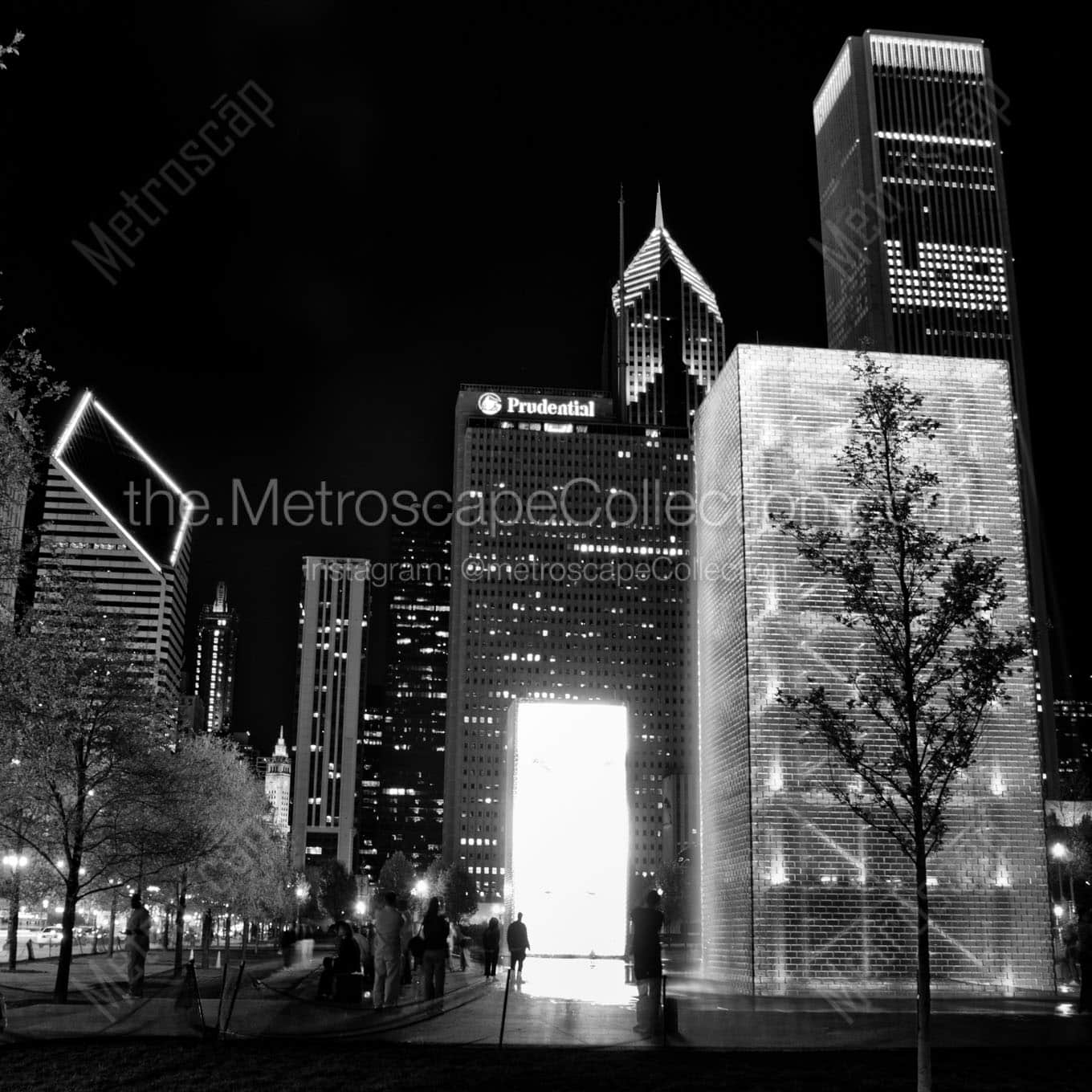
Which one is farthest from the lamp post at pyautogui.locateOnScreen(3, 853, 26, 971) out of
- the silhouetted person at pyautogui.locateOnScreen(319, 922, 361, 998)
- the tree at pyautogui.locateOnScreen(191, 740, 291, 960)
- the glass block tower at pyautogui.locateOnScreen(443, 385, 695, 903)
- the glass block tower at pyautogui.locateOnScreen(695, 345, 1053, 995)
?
the glass block tower at pyautogui.locateOnScreen(443, 385, 695, 903)

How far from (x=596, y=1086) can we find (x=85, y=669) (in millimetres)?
19539

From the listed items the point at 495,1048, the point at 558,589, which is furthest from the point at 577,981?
the point at 558,589

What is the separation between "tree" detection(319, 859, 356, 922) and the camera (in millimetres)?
164750

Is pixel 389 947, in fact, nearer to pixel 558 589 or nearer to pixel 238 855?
pixel 238 855

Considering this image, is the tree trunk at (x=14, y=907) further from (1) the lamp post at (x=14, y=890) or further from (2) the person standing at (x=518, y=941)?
(2) the person standing at (x=518, y=941)

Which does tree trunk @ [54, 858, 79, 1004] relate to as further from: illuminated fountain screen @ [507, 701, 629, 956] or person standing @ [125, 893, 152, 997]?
illuminated fountain screen @ [507, 701, 629, 956]

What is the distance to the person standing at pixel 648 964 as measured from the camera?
734 inches

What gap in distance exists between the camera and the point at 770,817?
114 feet

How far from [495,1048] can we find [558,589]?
518ft

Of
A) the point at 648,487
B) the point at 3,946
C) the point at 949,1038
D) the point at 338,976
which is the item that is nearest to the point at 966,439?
the point at 949,1038

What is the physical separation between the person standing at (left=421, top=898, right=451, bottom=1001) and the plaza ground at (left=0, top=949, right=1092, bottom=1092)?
485 millimetres

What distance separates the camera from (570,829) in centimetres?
4450

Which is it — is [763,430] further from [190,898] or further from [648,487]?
[648,487]

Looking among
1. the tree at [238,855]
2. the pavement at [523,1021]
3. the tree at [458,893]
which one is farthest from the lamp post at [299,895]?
the pavement at [523,1021]
